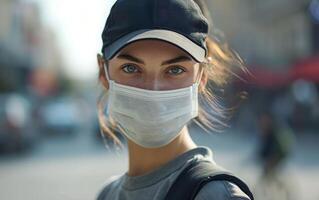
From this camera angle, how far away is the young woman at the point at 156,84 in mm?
1924

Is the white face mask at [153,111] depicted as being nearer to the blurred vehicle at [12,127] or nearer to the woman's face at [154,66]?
the woman's face at [154,66]

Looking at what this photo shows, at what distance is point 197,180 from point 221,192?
0.27 ft

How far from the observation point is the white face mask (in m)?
2.03

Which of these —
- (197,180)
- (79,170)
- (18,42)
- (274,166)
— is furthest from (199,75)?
(18,42)

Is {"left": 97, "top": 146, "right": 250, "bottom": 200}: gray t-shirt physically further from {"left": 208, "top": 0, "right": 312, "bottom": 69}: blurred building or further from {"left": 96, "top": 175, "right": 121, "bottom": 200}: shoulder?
{"left": 208, "top": 0, "right": 312, "bottom": 69}: blurred building

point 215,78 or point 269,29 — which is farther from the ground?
point 215,78

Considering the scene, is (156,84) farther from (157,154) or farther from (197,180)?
(197,180)

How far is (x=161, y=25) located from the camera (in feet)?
6.26

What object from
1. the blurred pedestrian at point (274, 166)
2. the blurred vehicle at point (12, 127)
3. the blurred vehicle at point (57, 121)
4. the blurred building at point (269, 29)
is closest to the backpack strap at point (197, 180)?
the blurred pedestrian at point (274, 166)

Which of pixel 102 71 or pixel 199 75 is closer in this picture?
pixel 199 75

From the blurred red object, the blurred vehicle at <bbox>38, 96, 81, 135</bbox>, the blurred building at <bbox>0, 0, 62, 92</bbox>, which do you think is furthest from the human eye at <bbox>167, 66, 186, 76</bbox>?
the blurred building at <bbox>0, 0, 62, 92</bbox>

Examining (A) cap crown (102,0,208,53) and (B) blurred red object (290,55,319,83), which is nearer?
(A) cap crown (102,0,208,53)

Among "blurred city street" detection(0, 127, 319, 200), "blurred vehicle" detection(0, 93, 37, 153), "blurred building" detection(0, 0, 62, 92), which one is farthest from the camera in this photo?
"blurred building" detection(0, 0, 62, 92)

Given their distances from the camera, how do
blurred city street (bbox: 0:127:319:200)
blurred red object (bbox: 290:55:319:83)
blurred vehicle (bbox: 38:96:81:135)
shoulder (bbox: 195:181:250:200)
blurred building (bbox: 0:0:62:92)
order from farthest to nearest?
blurred building (bbox: 0:0:62:92) → blurred vehicle (bbox: 38:96:81:135) → blurred red object (bbox: 290:55:319:83) → blurred city street (bbox: 0:127:319:200) → shoulder (bbox: 195:181:250:200)
